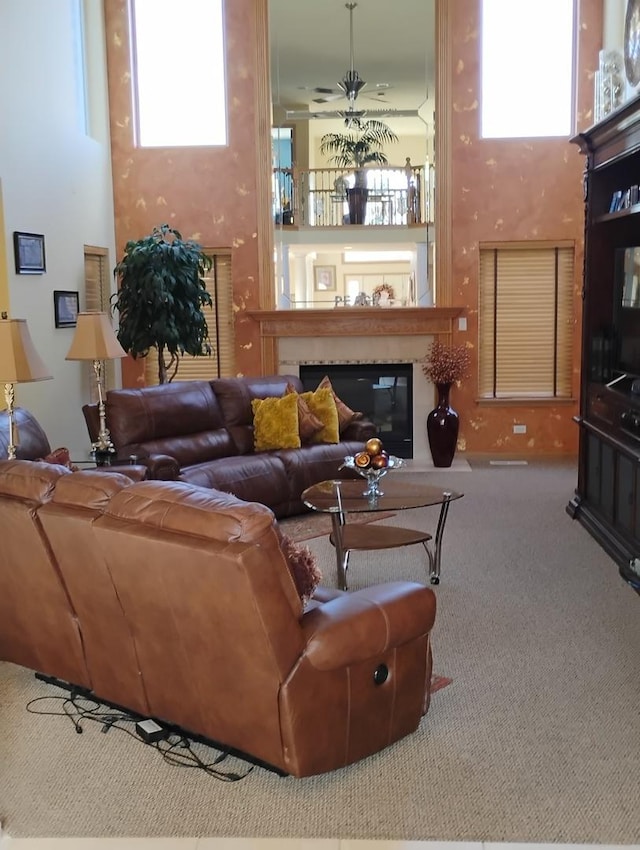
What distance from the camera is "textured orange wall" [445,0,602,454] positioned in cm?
765

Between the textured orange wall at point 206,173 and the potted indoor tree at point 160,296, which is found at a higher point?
the textured orange wall at point 206,173

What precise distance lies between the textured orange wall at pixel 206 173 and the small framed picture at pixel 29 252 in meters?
1.84

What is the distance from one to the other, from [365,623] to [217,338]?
5.87 metres

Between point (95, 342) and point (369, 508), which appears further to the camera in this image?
point (95, 342)

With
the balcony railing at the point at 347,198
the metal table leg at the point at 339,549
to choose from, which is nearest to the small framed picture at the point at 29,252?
the metal table leg at the point at 339,549

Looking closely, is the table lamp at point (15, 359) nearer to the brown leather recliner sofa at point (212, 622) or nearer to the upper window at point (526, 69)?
the brown leather recliner sofa at point (212, 622)

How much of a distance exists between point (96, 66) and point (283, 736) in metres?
6.82

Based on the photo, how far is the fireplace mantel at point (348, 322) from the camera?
7.96 m

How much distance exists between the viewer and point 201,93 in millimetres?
7934

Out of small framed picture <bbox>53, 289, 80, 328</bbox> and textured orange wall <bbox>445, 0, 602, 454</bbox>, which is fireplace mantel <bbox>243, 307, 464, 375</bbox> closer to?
textured orange wall <bbox>445, 0, 602, 454</bbox>

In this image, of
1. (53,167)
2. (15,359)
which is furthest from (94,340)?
(53,167)


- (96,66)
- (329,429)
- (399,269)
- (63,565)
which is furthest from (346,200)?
(63,565)

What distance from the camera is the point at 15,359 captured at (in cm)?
428

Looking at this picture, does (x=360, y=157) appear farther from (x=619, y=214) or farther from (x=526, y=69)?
(x=619, y=214)
